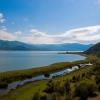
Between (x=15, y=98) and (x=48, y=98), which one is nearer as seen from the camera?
(x=48, y=98)

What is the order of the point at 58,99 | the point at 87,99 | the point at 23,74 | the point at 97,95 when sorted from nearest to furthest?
the point at 58,99, the point at 87,99, the point at 97,95, the point at 23,74

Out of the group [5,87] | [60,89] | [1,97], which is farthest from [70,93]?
[5,87]

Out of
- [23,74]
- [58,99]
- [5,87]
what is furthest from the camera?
[23,74]

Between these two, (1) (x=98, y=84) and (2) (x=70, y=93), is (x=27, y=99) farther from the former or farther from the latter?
(1) (x=98, y=84)

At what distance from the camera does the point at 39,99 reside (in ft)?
151

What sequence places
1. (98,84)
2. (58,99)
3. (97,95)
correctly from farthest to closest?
(98,84) → (97,95) → (58,99)

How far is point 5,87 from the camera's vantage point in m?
70.8

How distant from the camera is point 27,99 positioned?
164ft

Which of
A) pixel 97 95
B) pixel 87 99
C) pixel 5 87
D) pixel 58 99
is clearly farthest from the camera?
pixel 5 87

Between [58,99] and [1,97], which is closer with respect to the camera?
[58,99]

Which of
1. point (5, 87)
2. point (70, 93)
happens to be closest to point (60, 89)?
point (70, 93)

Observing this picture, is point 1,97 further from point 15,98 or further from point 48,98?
point 48,98

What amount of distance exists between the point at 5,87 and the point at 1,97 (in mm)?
16435

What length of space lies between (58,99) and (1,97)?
16102 mm
